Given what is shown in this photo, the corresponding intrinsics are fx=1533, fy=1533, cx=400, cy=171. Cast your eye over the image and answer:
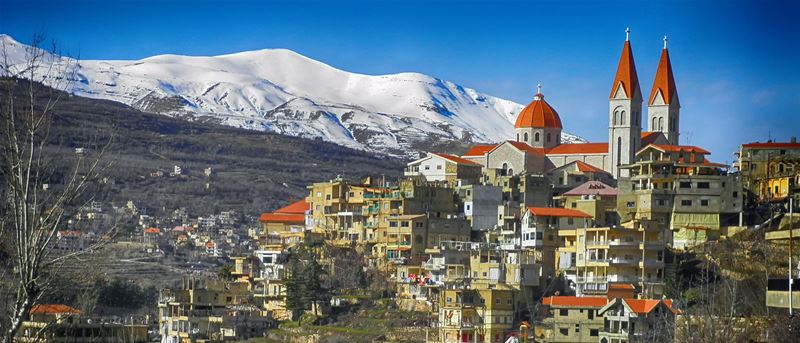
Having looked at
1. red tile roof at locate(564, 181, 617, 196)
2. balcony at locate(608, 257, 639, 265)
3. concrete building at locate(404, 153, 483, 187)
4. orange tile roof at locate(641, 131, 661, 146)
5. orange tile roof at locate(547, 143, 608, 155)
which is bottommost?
balcony at locate(608, 257, 639, 265)

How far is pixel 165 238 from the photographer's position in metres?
96.2

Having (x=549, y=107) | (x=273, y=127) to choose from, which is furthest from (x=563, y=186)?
(x=273, y=127)

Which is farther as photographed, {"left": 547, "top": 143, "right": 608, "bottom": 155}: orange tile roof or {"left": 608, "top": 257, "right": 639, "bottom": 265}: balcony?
{"left": 547, "top": 143, "right": 608, "bottom": 155}: orange tile roof

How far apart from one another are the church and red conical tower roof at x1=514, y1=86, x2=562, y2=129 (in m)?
0.05

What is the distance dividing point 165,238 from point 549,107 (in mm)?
28330

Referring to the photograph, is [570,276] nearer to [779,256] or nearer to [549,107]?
[779,256]

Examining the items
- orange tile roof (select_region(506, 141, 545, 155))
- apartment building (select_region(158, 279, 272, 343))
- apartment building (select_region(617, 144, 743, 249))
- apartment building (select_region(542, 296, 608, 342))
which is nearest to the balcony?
apartment building (select_region(617, 144, 743, 249))

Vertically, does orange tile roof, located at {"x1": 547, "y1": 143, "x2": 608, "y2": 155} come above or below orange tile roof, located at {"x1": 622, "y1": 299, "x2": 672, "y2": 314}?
above

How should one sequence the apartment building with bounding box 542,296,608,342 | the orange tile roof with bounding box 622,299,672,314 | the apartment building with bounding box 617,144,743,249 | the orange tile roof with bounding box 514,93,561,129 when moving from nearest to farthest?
the orange tile roof with bounding box 622,299,672,314 → the apartment building with bounding box 542,296,608,342 → the apartment building with bounding box 617,144,743,249 → the orange tile roof with bounding box 514,93,561,129

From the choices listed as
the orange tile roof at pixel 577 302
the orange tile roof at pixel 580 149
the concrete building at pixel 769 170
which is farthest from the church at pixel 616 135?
the orange tile roof at pixel 577 302

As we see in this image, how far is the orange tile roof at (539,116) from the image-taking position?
3140 inches

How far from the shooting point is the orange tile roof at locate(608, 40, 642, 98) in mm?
75062

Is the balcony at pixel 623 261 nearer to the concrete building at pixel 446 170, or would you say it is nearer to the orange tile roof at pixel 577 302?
the orange tile roof at pixel 577 302

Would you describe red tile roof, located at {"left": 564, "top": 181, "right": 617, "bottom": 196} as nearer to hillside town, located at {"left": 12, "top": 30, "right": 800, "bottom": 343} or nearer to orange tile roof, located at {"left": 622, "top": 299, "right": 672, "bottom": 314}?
hillside town, located at {"left": 12, "top": 30, "right": 800, "bottom": 343}
